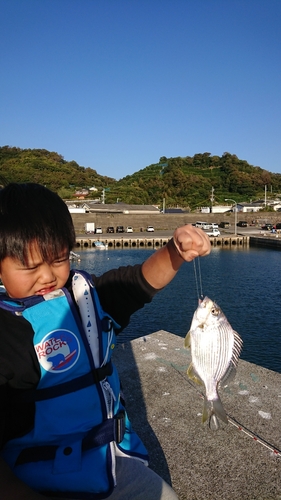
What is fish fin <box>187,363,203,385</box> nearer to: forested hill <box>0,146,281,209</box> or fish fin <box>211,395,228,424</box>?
fish fin <box>211,395,228,424</box>

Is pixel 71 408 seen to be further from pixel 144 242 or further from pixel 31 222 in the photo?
pixel 144 242

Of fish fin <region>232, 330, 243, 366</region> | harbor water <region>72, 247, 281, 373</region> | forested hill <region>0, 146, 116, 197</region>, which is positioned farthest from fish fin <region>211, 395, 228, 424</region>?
forested hill <region>0, 146, 116, 197</region>

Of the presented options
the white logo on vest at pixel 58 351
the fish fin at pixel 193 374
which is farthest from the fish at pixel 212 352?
the white logo on vest at pixel 58 351

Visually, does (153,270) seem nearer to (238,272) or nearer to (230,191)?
(238,272)

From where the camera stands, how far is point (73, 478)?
139 centimetres

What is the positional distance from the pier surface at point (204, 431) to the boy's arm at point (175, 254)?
1792 mm

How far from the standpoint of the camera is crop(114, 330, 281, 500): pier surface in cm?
271

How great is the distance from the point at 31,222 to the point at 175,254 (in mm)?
720

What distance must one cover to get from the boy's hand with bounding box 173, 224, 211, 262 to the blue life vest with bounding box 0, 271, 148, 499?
49cm

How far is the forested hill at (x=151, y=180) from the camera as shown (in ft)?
267

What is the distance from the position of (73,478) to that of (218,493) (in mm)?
1717

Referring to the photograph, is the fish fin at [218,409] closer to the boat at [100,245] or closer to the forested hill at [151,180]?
the boat at [100,245]

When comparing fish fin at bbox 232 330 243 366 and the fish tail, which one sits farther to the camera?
fish fin at bbox 232 330 243 366

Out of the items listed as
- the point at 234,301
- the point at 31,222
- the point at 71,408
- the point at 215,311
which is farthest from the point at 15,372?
the point at 234,301
